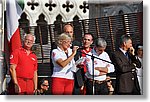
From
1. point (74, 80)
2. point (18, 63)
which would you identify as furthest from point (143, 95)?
point (18, 63)

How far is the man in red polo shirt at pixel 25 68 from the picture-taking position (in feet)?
11.2

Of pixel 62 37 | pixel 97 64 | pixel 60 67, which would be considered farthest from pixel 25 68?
pixel 97 64

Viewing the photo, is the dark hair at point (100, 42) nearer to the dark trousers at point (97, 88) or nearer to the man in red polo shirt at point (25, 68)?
the dark trousers at point (97, 88)

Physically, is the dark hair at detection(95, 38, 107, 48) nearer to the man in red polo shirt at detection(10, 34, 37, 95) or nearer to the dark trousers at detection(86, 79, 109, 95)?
the dark trousers at detection(86, 79, 109, 95)

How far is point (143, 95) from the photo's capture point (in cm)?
350

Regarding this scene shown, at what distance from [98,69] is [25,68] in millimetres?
608

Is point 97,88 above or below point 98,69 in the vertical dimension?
below

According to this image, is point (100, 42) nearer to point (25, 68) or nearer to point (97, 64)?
point (97, 64)

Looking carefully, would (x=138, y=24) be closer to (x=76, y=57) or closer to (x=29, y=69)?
(x=76, y=57)

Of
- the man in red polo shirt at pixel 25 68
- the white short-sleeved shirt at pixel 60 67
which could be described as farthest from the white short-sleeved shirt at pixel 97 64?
the man in red polo shirt at pixel 25 68

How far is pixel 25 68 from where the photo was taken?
3.44 metres

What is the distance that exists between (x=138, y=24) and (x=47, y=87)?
93cm

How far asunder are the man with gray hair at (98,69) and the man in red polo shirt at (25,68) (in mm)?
451

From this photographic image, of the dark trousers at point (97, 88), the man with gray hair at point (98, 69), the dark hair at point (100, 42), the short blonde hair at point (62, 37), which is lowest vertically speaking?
the dark trousers at point (97, 88)
